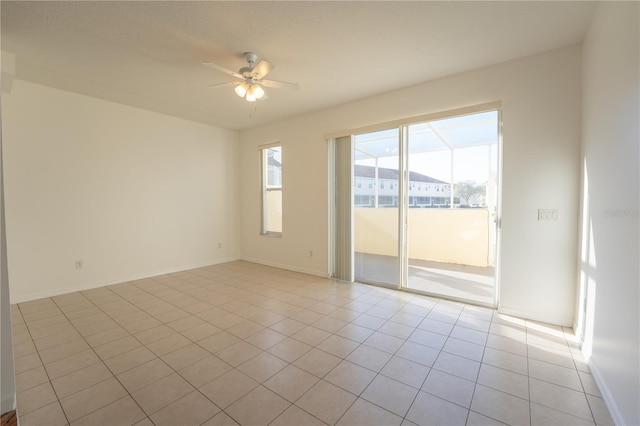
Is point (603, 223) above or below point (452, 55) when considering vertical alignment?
below

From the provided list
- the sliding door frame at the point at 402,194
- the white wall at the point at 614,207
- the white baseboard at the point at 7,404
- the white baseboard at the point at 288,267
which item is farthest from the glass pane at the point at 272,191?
the white wall at the point at 614,207

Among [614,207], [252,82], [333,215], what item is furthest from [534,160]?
[252,82]

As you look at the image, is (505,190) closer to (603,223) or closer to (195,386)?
(603,223)

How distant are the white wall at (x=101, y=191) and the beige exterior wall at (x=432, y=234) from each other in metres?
3.22

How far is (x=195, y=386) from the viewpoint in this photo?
193 cm

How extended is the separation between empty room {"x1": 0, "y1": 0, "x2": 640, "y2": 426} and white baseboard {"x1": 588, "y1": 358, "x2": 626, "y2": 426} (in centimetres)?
2

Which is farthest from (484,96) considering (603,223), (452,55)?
(603,223)

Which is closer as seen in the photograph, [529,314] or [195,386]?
[195,386]

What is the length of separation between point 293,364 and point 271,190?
3924 mm

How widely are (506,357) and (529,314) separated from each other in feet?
3.25

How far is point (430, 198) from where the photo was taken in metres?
3.99

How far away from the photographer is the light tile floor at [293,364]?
169 cm

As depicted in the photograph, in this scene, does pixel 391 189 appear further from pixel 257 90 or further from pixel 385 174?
pixel 257 90

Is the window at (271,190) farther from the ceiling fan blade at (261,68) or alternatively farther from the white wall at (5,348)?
the white wall at (5,348)
